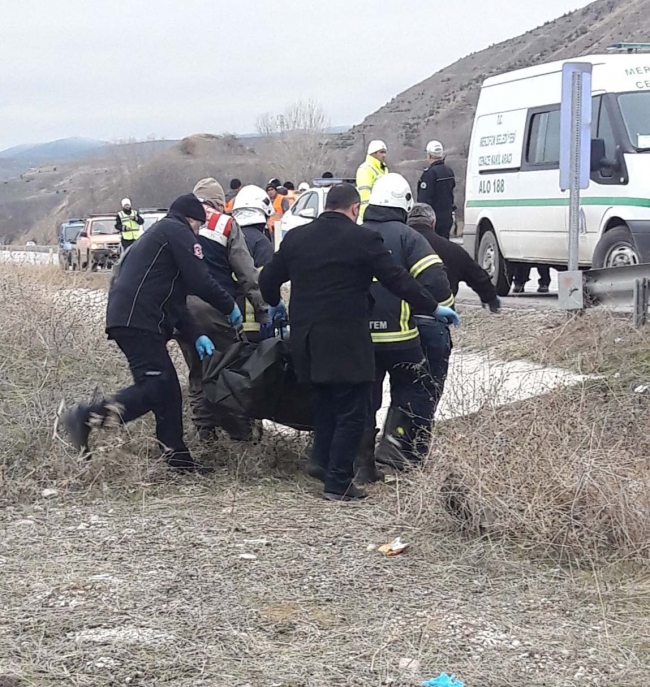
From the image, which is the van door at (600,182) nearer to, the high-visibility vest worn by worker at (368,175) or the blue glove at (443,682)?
the high-visibility vest worn by worker at (368,175)

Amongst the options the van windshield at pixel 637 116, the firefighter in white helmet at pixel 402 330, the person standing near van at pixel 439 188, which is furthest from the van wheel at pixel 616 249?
the firefighter in white helmet at pixel 402 330

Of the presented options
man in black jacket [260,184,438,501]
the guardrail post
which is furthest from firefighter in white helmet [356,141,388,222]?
man in black jacket [260,184,438,501]

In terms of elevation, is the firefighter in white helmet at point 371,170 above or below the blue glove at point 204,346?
above

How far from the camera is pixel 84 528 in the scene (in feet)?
19.0

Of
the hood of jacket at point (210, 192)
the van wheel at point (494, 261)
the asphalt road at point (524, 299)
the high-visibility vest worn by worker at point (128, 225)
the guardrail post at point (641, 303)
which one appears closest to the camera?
the hood of jacket at point (210, 192)

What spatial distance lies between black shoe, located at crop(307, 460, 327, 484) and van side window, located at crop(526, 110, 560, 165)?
6.79 m

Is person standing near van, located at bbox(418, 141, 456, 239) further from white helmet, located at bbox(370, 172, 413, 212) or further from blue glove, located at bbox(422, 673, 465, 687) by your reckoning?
blue glove, located at bbox(422, 673, 465, 687)

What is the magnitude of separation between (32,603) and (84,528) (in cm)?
115

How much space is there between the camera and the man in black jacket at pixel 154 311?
6621mm

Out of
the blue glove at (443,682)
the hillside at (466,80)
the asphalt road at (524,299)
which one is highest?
the hillside at (466,80)

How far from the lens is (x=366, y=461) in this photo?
676cm

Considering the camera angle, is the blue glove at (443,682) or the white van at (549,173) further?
the white van at (549,173)

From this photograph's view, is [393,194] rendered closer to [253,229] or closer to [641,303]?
[253,229]

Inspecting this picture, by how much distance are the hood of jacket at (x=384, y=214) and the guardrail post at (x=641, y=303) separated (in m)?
2.81
